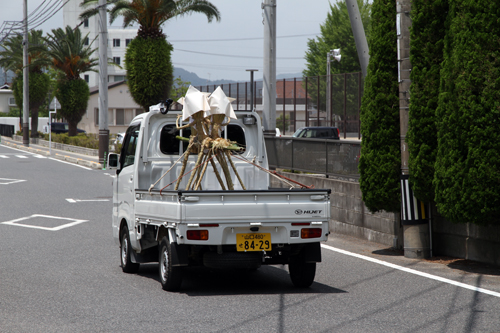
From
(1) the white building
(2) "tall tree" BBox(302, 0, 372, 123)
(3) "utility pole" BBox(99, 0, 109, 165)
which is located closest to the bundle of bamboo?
(3) "utility pole" BBox(99, 0, 109, 165)

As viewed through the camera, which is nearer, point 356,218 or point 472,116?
point 472,116

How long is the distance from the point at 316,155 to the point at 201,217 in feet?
26.2

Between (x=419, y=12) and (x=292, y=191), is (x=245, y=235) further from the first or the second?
(x=419, y=12)

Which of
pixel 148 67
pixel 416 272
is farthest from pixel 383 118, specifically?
pixel 148 67

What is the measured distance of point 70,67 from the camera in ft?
161

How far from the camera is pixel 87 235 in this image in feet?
40.6

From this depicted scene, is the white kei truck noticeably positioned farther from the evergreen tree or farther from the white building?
the white building

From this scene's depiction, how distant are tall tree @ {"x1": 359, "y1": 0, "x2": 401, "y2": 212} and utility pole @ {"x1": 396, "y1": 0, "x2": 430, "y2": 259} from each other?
37 centimetres

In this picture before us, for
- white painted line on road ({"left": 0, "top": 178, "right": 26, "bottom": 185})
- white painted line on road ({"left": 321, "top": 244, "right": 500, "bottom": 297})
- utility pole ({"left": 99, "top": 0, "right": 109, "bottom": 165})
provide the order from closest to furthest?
white painted line on road ({"left": 321, "top": 244, "right": 500, "bottom": 297}) < white painted line on road ({"left": 0, "top": 178, "right": 26, "bottom": 185}) < utility pole ({"left": 99, "top": 0, "right": 109, "bottom": 165})

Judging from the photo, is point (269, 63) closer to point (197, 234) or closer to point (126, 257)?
point (126, 257)

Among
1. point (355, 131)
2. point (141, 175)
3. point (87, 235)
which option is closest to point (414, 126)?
point (141, 175)

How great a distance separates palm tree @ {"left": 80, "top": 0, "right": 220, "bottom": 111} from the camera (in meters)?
34.8

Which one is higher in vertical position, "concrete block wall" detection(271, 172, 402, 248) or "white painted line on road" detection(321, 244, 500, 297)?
"concrete block wall" detection(271, 172, 402, 248)

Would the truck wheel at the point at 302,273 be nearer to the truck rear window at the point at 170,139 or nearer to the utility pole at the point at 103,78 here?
the truck rear window at the point at 170,139
